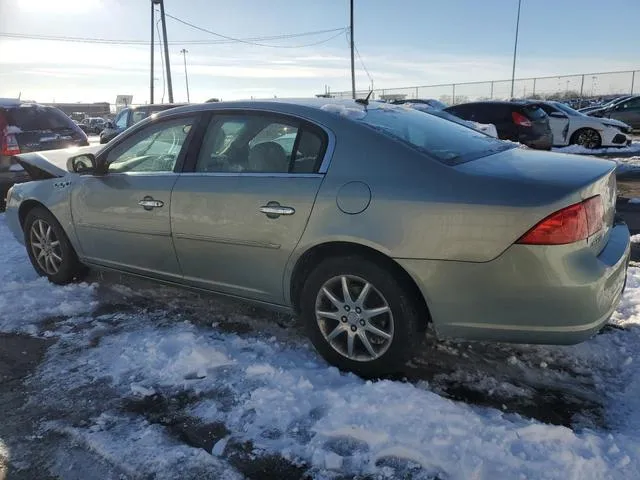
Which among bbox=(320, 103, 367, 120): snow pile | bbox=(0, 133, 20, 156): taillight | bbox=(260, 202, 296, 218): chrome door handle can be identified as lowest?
bbox=(260, 202, 296, 218): chrome door handle

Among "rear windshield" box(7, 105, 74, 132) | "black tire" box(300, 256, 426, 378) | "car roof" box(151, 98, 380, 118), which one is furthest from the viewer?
"rear windshield" box(7, 105, 74, 132)

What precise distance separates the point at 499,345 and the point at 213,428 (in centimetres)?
187

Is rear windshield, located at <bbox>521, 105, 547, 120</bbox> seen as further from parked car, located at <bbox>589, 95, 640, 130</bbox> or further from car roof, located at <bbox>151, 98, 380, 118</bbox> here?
car roof, located at <bbox>151, 98, 380, 118</bbox>

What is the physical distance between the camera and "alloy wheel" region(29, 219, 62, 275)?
188 inches

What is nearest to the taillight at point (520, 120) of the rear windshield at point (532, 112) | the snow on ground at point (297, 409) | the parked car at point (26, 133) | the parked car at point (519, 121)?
the parked car at point (519, 121)

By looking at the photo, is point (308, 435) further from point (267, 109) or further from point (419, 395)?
point (267, 109)

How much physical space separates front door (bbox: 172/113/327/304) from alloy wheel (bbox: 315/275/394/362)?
0.34 meters

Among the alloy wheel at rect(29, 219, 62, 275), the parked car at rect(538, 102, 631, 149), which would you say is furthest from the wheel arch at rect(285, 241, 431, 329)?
the parked car at rect(538, 102, 631, 149)

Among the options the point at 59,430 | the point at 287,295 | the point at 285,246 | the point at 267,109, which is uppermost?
the point at 267,109

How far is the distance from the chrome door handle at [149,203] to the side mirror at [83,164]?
0.65 metres

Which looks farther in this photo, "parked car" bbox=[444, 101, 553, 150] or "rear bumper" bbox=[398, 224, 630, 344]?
"parked car" bbox=[444, 101, 553, 150]

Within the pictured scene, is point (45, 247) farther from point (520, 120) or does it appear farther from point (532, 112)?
point (532, 112)

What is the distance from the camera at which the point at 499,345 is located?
11.5 ft

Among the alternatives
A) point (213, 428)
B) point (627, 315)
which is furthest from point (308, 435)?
point (627, 315)
